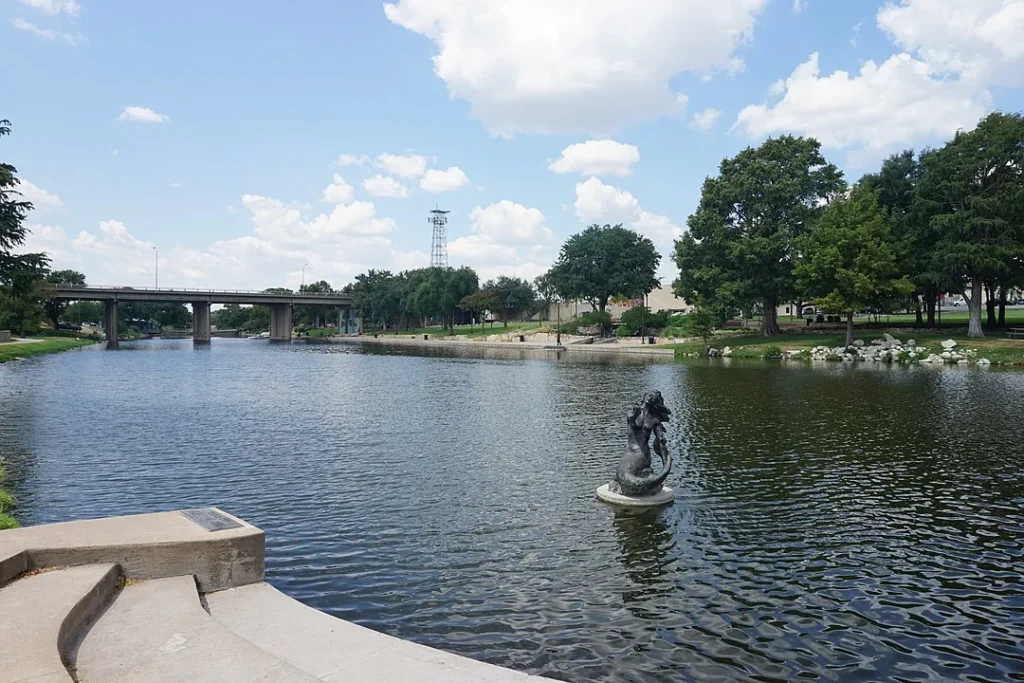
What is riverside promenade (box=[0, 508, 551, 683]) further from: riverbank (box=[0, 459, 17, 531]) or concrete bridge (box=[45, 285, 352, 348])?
concrete bridge (box=[45, 285, 352, 348])

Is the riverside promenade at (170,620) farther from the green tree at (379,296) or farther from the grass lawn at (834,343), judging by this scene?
the green tree at (379,296)

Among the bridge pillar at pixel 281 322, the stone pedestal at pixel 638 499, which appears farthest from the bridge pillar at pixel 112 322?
the stone pedestal at pixel 638 499

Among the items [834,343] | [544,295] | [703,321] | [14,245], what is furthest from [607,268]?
[14,245]

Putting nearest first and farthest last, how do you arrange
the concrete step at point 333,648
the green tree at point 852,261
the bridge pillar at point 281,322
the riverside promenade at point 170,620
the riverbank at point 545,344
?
the riverside promenade at point 170,620 < the concrete step at point 333,648 < the green tree at point 852,261 < the riverbank at point 545,344 < the bridge pillar at point 281,322

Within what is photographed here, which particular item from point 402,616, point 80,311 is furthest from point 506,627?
point 80,311

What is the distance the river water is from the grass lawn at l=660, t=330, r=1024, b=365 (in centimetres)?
2673

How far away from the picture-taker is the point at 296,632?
803 centimetres

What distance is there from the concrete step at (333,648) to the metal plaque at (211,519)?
3.54 ft

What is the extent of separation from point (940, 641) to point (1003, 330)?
69578 mm

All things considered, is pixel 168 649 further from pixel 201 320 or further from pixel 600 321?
pixel 201 320

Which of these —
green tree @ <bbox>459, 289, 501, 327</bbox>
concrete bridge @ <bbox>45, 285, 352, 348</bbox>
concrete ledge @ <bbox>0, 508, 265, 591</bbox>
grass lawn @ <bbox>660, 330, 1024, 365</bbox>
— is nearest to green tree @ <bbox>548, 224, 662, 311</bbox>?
green tree @ <bbox>459, 289, 501, 327</bbox>

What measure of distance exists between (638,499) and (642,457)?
3.19ft

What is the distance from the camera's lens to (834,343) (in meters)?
64.8

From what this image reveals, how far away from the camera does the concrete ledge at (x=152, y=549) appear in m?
8.74
